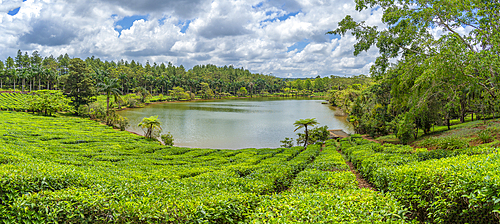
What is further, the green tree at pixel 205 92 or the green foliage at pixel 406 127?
the green tree at pixel 205 92

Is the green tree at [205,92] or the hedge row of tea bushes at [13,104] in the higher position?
the green tree at [205,92]

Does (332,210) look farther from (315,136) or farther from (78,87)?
(78,87)

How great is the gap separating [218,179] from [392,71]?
16529mm

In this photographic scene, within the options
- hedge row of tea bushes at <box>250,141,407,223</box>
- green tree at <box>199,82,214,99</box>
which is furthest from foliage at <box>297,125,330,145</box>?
green tree at <box>199,82,214,99</box>

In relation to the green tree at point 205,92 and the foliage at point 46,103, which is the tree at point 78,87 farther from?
the green tree at point 205,92

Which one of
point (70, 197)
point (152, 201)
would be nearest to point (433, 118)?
point (152, 201)

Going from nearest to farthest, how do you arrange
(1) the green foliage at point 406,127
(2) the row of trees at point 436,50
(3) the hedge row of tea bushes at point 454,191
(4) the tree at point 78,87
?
(3) the hedge row of tea bushes at point 454,191
(2) the row of trees at point 436,50
(1) the green foliage at point 406,127
(4) the tree at point 78,87

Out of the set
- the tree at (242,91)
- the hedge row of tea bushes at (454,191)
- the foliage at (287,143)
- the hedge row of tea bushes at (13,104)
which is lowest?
the foliage at (287,143)

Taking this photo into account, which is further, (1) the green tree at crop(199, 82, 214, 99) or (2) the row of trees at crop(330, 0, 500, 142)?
(1) the green tree at crop(199, 82, 214, 99)

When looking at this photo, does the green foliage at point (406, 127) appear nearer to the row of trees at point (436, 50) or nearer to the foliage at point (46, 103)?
the row of trees at point (436, 50)

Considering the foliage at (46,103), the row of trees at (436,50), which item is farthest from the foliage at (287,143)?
the foliage at (46,103)

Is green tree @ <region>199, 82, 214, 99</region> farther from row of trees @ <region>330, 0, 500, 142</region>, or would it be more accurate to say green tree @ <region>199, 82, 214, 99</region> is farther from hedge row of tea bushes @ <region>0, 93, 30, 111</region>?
row of trees @ <region>330, 0, 500, 142</region>

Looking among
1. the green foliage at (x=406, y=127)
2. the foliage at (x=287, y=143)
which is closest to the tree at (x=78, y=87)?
the foliage at (x=287, y=143)

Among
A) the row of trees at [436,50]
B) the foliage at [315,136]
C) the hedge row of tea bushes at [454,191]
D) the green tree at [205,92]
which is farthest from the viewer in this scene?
the green tree at [205,92]
